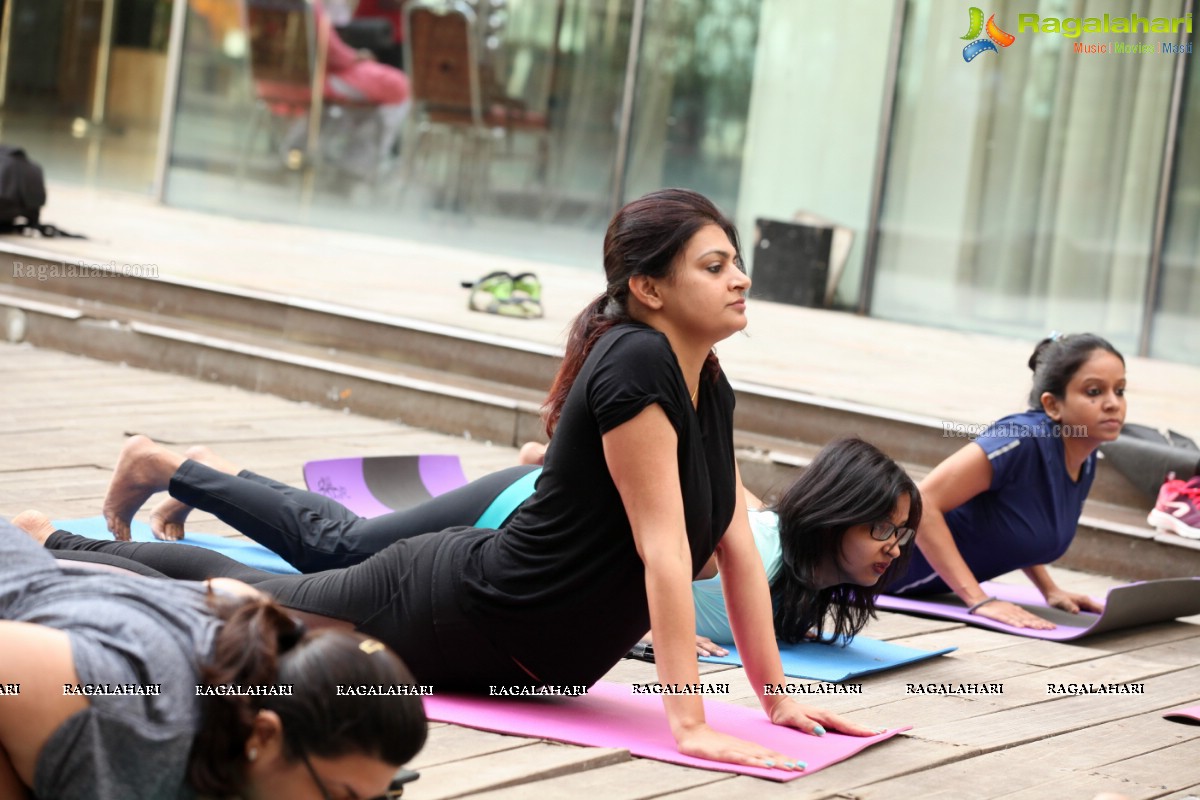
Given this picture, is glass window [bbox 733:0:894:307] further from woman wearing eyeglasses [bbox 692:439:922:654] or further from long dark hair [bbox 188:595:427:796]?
long dark hair [bbox 188:595:427:796]

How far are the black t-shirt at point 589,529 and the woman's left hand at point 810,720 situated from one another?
28 centimetres

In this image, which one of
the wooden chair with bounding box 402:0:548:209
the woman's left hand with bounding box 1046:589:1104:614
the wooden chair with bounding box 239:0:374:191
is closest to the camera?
the woman's left hand with bounding box 1046:589:1104:614

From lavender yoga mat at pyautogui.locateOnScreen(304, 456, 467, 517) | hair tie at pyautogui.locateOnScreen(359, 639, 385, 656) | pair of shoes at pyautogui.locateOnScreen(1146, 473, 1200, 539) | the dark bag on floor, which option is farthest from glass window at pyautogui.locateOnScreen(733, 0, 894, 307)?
hair tie at pyautogui.locateOnScreen(359, 639, 385, 656)

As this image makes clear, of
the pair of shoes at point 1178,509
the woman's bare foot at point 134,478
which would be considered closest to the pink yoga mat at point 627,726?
the woman's bare foot at point 134,478

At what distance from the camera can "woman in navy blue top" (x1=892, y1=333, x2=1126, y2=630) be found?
367cm

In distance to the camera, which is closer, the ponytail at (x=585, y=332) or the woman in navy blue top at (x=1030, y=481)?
the ponytail at (x=585, y=332)

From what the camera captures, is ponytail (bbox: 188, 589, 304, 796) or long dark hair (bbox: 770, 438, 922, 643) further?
long dark hair (bbox: 770, 438, 922, 643)

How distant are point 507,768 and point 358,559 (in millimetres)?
1060

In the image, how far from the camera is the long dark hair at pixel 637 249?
2469 mm

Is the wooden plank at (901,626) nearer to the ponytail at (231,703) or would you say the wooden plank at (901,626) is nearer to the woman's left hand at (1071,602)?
the woman's left hand at (1071,602)

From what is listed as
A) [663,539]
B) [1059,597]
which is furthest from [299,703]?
[1059,597]

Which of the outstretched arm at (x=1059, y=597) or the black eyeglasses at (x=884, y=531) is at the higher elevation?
the black eyeglasses at (x=884, y=531)

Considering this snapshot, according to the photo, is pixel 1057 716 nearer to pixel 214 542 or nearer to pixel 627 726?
pixel 627 726

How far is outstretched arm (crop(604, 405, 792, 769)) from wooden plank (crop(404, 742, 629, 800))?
16 centimetres
